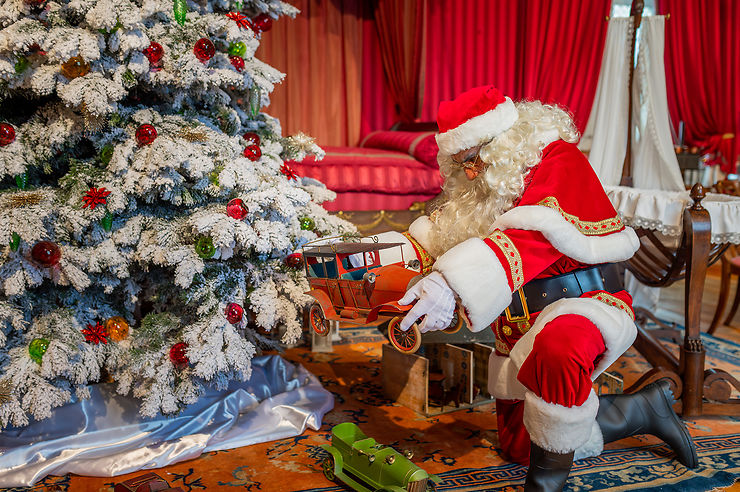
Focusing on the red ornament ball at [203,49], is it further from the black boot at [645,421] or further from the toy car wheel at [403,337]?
the black boot at [645,421]

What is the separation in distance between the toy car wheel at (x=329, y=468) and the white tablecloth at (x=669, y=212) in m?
1.54

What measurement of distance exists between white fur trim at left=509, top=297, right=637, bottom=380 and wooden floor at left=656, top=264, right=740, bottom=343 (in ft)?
6.96

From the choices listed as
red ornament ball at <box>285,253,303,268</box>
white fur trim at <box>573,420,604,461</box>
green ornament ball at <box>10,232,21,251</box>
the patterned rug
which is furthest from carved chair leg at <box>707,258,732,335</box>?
green ornament ball at <box>10,232,21,251</box>

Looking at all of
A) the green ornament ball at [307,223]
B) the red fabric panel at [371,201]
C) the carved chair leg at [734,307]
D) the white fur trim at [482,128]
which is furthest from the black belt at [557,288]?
the carved chair leg at [734,307]

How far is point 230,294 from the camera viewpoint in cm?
201

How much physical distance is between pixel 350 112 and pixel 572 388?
480 centimetres

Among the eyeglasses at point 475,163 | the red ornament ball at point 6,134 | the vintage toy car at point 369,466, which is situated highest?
the red ornament ball at point 6,134

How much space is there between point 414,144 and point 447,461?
2.52 metres

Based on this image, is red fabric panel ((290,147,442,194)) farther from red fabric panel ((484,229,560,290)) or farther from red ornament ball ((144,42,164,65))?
red fabric panel ((484,229,560,290))

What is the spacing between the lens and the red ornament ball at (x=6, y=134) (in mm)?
1876

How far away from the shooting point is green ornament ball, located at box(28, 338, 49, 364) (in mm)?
1818

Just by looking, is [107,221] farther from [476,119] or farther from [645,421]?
[645,421]

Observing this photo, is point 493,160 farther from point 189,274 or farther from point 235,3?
point 235,3

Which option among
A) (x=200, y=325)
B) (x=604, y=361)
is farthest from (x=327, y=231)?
(x=604, y=361)
